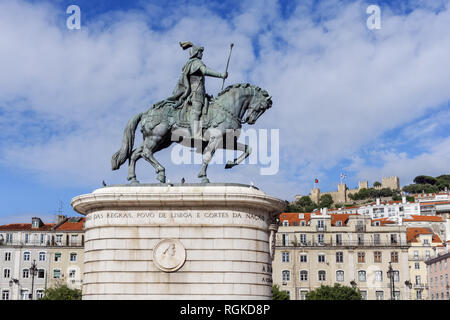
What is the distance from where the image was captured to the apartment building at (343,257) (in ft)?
219

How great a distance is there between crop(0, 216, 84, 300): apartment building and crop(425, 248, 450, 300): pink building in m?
38.9

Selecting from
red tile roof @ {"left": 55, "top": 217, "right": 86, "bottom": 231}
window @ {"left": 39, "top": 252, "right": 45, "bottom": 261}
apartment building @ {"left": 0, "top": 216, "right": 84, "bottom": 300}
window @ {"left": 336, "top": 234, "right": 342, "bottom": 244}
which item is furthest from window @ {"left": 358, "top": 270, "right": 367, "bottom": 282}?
window @ {"left": 39, "top": 252, "right": 45, "bottom": 261}

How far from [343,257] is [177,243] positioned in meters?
51.1

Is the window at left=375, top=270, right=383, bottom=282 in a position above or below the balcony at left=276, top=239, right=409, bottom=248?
below

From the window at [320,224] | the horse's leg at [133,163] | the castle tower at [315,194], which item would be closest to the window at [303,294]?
the window at [320,224]

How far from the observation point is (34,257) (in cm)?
6838

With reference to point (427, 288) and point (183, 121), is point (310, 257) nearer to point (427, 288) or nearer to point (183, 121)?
point (427, 288)

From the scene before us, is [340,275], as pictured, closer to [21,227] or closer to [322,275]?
[322,275]

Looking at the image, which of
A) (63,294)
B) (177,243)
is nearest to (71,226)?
(63,294)

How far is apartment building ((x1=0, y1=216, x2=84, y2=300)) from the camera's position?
67750 millimetres

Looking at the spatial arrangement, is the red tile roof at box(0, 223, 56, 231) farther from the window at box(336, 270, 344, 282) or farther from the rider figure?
the rider figure

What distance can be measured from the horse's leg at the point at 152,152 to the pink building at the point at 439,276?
52.2 metres
